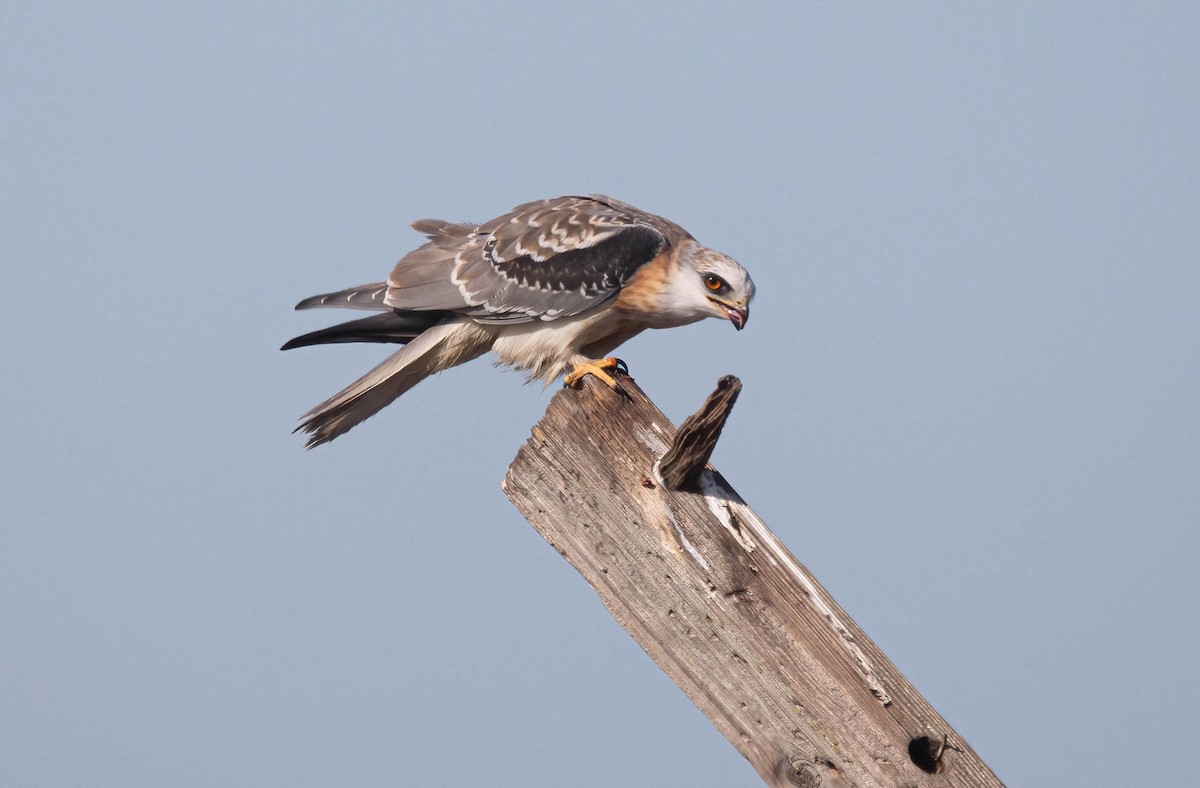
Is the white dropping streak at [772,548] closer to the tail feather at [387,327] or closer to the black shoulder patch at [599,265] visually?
the black shoulder patch at [599,265]

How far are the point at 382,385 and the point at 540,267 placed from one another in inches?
41.2

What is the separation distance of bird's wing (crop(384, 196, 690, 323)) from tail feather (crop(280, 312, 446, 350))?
0.45ft

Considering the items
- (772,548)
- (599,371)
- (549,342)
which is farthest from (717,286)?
(772,548)

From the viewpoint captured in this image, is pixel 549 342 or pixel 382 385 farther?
pixel 549 342

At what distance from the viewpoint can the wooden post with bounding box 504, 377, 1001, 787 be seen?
3.52 metres

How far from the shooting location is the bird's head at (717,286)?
6.15 metres

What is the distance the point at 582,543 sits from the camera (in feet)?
12.6

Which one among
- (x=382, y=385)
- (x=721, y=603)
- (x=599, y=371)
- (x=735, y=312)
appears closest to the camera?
(x=721, y=603)

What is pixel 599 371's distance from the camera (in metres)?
4.96

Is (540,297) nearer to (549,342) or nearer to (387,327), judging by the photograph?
(549,342)

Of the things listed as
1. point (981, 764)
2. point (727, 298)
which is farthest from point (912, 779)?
point (727, 298)

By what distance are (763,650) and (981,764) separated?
71 centimetres

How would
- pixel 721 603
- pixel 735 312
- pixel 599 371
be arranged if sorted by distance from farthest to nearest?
pixel 735 312 → pixel 599 371 → pixel 721 603

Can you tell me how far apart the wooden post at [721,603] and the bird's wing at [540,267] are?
2.32m
